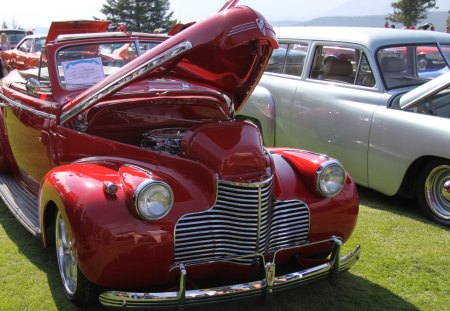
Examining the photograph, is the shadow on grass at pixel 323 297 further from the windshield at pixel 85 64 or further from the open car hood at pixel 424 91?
the open car hood at pixel 424 91

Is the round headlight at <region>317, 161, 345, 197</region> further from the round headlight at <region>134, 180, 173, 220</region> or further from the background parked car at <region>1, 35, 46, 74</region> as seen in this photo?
the background parked car at <region>1, 35, 46, 74</region>

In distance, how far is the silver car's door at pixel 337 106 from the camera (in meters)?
5.17

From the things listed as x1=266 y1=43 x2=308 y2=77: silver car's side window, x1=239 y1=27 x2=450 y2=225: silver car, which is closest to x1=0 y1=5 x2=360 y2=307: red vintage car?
x1=239 y1=27 x2=450 y2=225: silver car

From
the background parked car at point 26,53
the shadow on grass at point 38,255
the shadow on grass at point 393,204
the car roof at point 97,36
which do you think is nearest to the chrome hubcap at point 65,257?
the shadow on grass at point 38,255

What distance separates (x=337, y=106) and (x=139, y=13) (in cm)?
3318

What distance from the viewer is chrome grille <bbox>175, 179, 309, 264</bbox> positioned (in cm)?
279

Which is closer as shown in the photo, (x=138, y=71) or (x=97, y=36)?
(x=138, y=71)

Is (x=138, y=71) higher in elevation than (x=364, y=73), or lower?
higher

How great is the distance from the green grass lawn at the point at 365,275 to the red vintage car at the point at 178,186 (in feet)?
0.75

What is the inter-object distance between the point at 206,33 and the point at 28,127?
223cm

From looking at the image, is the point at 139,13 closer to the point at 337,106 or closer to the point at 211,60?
the point at 337,106

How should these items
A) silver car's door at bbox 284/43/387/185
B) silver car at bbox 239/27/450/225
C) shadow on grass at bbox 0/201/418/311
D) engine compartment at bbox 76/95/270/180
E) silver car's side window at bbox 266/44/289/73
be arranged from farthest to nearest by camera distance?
silver car's side window at bbox 266/44/289/73 → silver car's door at bbox 284/43/387/185 → silver car at bbox 239/27/450/225 → shadow on grass at bbox 0/201/418/311 → engine compartment at bbox 76/95/270/180

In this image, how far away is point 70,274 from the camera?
10.2ft

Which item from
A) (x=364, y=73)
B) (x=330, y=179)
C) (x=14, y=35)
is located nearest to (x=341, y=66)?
(x=364, y=73)
